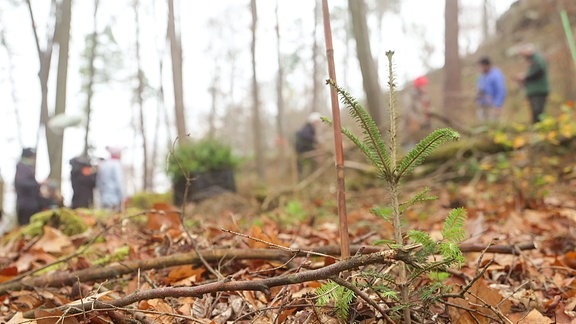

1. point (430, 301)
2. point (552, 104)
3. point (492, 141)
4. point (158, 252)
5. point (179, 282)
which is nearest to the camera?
point (430, 301)

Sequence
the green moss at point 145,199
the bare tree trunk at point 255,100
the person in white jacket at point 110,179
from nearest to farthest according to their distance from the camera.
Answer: the person in white jacket at point 110,179 → the green moss at point 145,199 → the bare tree trunk at point 255,100

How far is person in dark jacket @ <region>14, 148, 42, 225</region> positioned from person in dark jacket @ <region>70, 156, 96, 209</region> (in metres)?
0.87

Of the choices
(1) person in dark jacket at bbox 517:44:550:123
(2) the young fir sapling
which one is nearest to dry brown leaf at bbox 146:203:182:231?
(2) the young fir sapling

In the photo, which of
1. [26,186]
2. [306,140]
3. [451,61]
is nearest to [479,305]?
[26,186]

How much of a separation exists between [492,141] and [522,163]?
35.5 inches

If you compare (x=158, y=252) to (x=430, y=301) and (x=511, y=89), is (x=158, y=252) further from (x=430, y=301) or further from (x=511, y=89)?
(x=511, y=89)

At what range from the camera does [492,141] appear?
248 inches

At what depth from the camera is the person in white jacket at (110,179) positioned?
310 inches

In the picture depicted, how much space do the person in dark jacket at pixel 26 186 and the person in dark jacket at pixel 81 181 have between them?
0.87 metres

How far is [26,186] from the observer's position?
688cm

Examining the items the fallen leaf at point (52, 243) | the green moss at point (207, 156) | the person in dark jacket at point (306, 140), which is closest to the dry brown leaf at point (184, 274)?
the fallen leaf at point (52, 243)

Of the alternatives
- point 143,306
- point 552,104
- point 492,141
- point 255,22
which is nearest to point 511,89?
point 552,104

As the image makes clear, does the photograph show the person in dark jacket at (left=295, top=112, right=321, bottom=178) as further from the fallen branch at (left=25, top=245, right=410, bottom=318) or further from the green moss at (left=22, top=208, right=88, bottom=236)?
the fallen branch at (left=25, top=245, right=410, bottom=318)

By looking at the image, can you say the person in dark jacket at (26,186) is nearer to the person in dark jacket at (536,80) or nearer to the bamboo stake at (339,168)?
the bamboo stake at (339,168)
